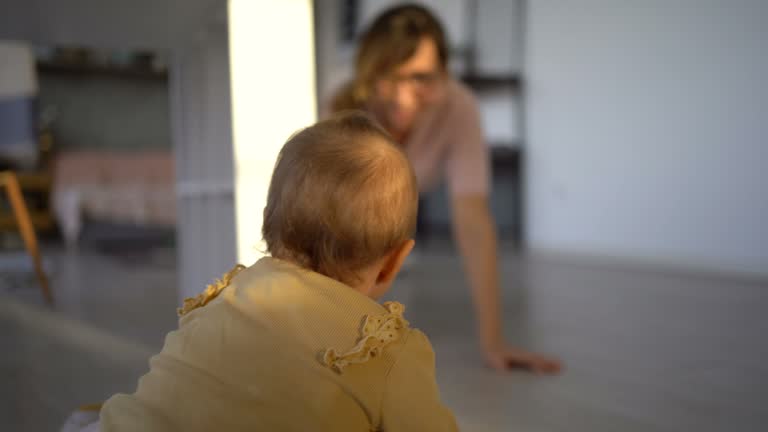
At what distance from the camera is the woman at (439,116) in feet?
4.80

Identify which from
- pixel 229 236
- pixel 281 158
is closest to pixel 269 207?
pixel 281 158

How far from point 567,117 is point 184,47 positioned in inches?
110

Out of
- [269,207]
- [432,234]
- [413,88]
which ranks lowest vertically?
[432,234]

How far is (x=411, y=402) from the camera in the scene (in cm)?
65

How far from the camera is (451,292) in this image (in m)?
2.64

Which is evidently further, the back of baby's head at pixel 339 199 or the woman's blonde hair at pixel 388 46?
the woman's blonde hair at pixel 388 46

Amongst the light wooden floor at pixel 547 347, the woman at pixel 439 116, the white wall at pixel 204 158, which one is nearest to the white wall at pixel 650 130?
the light wooden floor at pixel 547 347

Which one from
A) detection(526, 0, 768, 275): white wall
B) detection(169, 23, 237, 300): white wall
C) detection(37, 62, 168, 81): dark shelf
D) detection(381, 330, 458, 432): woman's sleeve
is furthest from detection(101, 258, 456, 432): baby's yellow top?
detection(37, 62, 168, 81): dark shelf

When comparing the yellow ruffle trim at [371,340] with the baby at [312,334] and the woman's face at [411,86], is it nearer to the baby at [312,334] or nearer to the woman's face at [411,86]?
the baby at [312,334]

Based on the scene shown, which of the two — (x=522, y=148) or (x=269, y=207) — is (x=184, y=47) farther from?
(x=522, y=148)

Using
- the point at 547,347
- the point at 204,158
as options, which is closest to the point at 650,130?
the point at 547,347

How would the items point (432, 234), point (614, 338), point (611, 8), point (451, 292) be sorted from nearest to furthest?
1. point (614, 338)
2. point (451, 292)
3. point (611, 8)
4. point (432, 234)

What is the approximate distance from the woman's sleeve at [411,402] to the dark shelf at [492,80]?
361 cm

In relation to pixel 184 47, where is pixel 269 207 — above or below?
below
